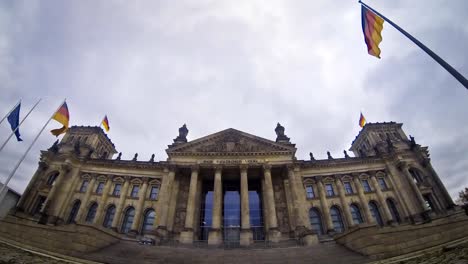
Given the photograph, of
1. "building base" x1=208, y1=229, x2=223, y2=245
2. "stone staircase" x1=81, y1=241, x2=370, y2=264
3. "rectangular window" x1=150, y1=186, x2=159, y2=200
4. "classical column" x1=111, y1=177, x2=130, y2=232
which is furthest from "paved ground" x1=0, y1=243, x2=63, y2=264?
"rectangular window" x1=150, y1=186, x2=159, y2=200

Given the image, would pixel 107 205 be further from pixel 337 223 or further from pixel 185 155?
pixel 337 223

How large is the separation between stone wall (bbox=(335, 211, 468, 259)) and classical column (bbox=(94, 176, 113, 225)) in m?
31.6

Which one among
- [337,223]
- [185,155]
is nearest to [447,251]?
[337,223]

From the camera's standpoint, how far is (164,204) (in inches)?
1059

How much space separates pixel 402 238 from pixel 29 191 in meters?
43.2

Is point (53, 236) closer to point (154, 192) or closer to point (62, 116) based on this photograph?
point (62, 116)

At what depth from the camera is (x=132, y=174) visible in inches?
1337

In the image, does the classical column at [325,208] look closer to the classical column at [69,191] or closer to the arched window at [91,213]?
the arched window at [91,213]

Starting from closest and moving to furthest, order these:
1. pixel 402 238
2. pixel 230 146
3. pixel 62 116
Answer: pixel 402 238
pixel 62 116
pixel 230 146

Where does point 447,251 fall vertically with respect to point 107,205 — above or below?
below

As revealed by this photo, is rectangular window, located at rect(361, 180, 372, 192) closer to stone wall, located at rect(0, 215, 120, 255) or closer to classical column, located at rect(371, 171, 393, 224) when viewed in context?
classical column, located at rect(371, 171, 393, 224)

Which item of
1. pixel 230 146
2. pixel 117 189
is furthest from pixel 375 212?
pixel 117 189

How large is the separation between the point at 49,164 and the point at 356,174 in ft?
156

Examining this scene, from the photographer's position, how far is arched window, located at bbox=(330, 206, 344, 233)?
96.5ft
